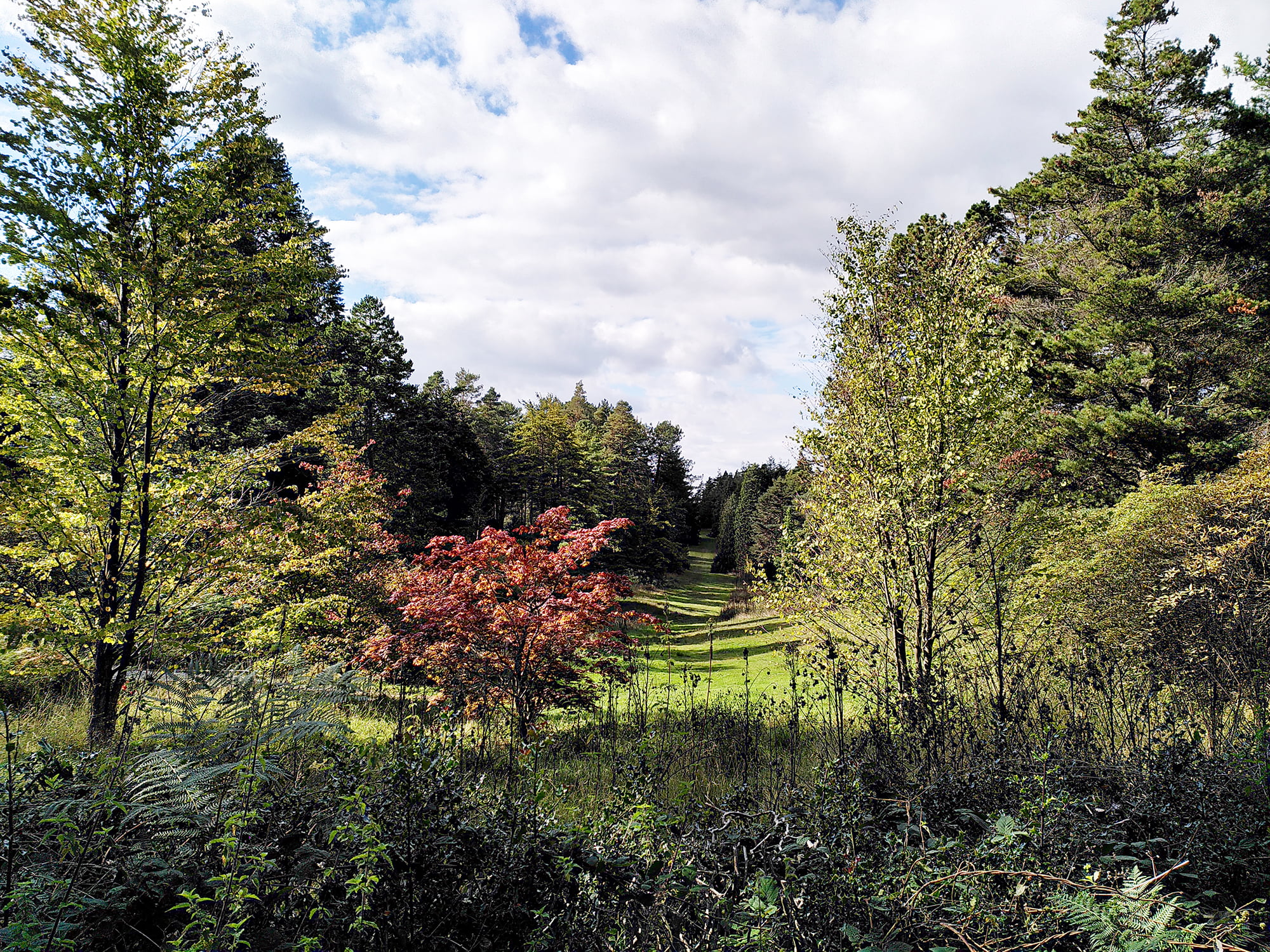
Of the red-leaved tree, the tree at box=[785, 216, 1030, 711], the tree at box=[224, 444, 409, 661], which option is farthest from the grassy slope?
the tree at box=[224, 444, 409, 661]

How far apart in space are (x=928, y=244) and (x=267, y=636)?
26.5ft

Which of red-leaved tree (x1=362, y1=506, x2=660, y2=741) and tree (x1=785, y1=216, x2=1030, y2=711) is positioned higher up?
tree (x1=785, y1=216, x2=1030, y2=711)

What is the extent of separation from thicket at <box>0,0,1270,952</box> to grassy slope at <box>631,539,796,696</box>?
1561mm

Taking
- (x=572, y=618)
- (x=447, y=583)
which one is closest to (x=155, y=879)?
(x=572, y=618)

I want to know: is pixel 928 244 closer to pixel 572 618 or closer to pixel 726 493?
pixel 572 618

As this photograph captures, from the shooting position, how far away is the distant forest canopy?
22.4m

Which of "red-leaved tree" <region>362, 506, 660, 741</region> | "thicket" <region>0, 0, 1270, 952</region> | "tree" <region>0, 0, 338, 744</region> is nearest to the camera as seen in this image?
"thicket" <region>0, 0, 1270, 952</region>

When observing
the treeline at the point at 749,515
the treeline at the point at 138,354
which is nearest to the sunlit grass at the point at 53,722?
the treeline at the point at 138,354

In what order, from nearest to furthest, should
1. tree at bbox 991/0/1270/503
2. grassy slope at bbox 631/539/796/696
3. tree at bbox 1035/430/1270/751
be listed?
tree at bbox 1035/430/1270/751, grassy slope at bbox 631/539/796/696, tree at bbox 991/0/1270/503

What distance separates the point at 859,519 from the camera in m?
6.50

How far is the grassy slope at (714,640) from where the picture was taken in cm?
1163

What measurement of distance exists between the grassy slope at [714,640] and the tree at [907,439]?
145cm

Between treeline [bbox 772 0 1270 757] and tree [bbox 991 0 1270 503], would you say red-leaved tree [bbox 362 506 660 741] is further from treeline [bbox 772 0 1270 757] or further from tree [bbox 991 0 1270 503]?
tree [bbox 991 0 1270 503]

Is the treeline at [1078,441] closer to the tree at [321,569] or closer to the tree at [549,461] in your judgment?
the tree at [321,569]
